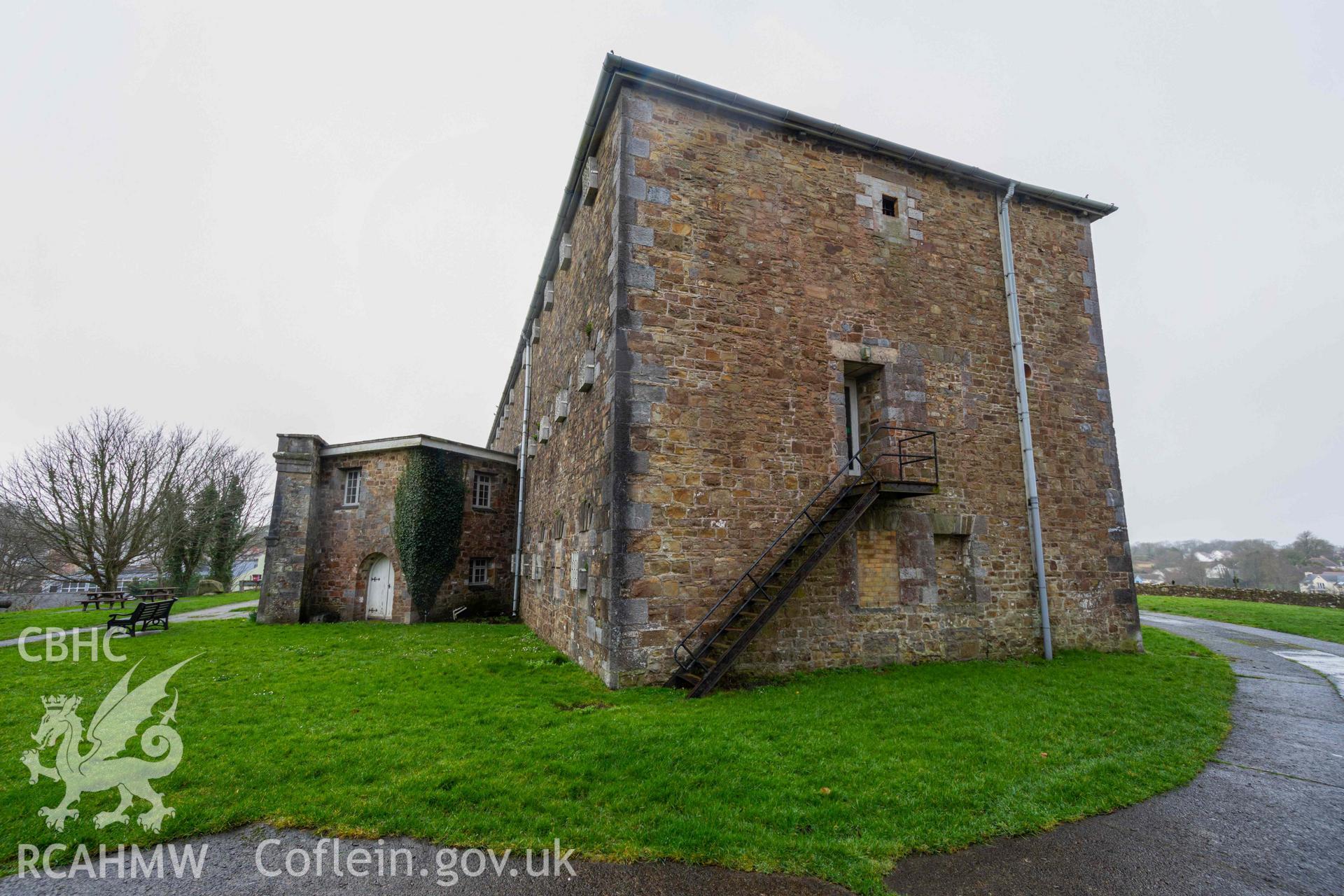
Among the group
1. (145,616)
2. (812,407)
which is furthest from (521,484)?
(812,407)

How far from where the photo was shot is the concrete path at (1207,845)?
3.46 m

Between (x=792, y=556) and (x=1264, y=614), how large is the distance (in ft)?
69.0

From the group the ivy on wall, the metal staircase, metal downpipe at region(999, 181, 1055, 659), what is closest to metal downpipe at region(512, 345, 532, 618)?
the ivy on wall

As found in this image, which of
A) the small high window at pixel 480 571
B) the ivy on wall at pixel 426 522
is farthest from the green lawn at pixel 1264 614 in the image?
the ivy on wall at pixel 426 522

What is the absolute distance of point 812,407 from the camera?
29.8 feet

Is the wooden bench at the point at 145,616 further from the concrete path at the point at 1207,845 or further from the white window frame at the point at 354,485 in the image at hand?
the concrete path at the point at 1207,845

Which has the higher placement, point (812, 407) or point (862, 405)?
point (862, 405)

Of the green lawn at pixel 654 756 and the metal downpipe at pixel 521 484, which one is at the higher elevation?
the metal downpipe at pixel 521 484

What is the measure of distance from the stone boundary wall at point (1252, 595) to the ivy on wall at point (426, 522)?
3088 cm

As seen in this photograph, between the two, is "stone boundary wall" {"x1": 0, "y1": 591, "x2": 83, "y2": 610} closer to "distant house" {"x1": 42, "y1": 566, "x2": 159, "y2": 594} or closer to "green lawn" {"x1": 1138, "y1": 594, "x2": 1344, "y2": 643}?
"distant house" {"x1": 42, "y1": 566, "x2": 159, "y2": 594}

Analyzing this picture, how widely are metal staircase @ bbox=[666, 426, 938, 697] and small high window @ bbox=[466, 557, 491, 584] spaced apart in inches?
430

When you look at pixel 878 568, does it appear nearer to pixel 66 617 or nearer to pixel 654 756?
pixel 654 756

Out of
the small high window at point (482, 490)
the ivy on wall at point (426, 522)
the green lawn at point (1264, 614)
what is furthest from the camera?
the small high window at point (482, 490)

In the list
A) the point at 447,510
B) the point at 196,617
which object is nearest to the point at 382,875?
the point at 447,510
